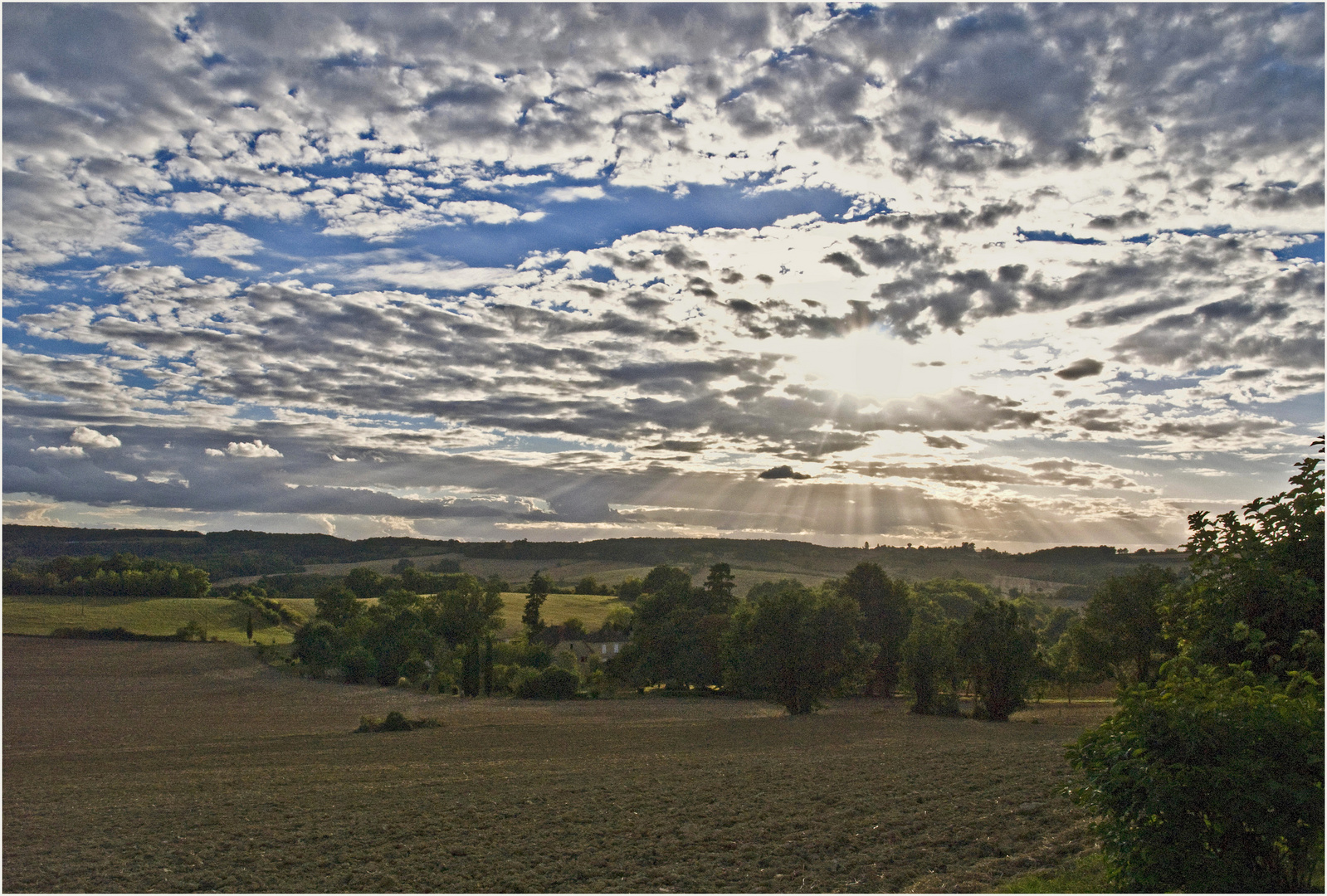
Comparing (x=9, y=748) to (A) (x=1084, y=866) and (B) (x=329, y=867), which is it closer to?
(B) (x=329, y=867)

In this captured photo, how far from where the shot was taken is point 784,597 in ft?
179

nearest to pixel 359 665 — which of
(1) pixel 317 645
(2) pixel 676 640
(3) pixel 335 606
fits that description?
(1) pixel 317 645

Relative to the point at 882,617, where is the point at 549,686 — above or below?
below

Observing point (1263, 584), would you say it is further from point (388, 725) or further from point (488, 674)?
point (488, 674)

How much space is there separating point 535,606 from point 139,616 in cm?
5162

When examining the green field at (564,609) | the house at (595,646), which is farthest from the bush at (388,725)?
the green field at (564,609)

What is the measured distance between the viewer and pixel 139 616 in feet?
339

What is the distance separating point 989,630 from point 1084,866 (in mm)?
42452

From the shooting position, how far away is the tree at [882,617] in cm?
7288

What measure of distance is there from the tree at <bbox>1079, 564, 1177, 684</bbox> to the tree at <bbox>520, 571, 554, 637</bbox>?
240ft

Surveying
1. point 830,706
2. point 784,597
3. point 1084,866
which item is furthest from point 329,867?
point 830,706

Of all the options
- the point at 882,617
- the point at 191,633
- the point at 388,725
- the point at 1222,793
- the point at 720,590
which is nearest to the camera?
the point at 1222,793

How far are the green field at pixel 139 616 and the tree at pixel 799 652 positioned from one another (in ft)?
245

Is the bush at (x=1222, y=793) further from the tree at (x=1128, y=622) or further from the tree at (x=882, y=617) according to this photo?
the tree at (x=882, y=617)
